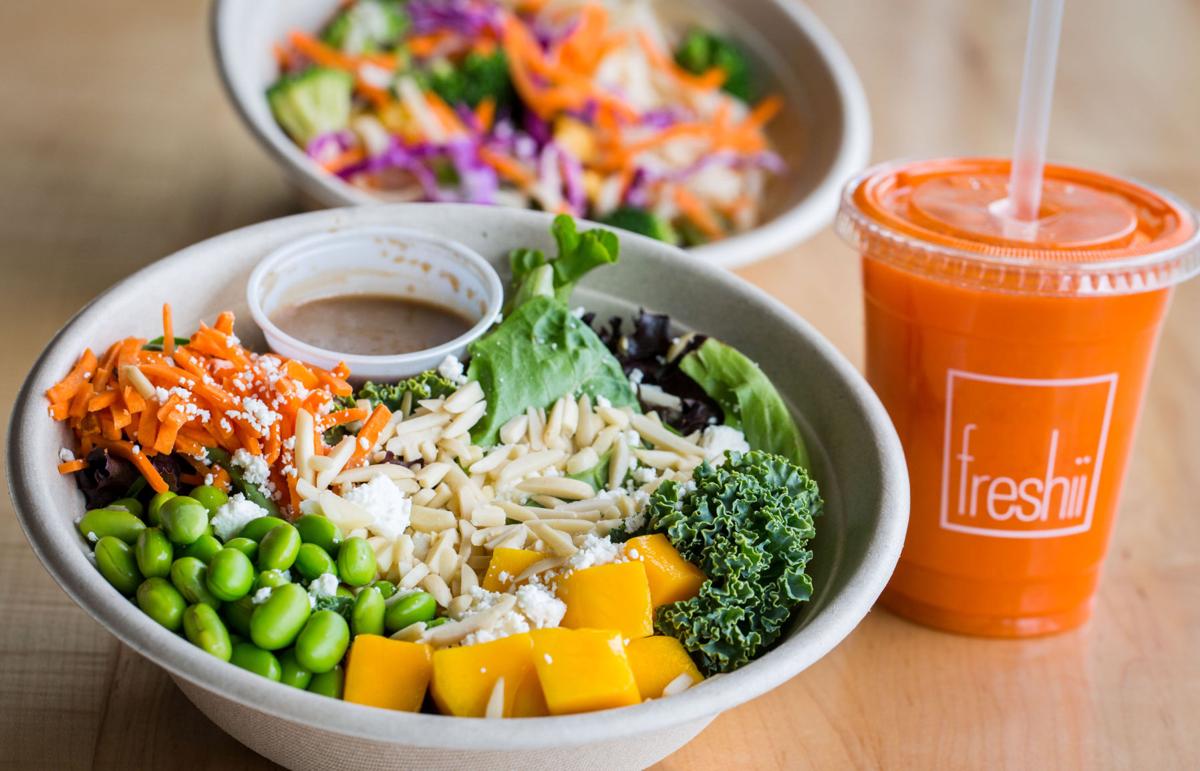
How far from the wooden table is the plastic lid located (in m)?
0.50

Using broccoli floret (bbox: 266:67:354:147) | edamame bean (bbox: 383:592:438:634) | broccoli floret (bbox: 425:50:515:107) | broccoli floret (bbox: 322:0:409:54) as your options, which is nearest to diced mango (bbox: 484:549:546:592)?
edamame bean (bbox: 383:592:438:634)

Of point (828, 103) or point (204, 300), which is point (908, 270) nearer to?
point (204, 300)

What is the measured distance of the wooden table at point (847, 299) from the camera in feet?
4.58

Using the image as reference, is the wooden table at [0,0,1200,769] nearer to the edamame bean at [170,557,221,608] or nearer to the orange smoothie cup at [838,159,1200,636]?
the orange smoothie cup at [838,159,1200,636]

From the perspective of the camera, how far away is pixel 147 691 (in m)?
1.39

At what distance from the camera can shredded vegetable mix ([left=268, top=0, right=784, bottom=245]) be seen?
7.86ft

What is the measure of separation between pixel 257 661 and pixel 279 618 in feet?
0.14

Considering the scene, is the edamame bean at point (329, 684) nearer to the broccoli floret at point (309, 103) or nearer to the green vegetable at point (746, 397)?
the green vegetable at point (746, 397)

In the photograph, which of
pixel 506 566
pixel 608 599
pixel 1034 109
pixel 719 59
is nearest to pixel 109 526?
pixel 506 566

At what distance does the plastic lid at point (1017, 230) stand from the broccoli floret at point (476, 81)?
3.85 ft

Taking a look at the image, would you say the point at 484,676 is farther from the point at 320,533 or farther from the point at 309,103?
the point at 309,103

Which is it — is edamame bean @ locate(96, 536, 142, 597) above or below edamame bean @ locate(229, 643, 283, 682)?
above

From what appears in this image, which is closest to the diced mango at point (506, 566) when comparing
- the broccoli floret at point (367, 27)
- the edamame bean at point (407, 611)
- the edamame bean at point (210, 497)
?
the edamame bean at point (407, 611)

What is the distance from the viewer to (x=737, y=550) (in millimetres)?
1229
